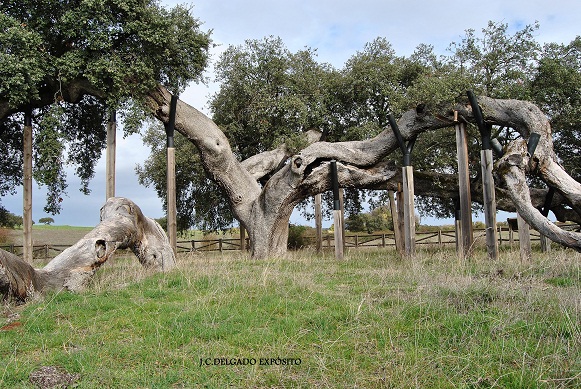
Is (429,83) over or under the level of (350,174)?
over

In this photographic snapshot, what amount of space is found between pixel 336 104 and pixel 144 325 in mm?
15416

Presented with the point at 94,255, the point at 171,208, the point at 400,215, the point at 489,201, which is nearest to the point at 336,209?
the point at 400,215

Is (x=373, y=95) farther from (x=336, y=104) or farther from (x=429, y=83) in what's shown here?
(x=429, y=83)

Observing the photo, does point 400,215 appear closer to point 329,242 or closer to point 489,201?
point 489,201

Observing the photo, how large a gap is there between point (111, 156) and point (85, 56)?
2.95 metres

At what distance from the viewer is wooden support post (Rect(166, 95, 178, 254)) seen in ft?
43.5

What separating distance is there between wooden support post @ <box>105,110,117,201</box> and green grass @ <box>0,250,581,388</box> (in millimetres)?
6338

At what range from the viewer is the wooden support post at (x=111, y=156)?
13.5 metres

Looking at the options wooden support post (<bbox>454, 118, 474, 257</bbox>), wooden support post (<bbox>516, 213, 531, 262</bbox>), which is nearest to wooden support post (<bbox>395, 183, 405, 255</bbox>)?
wooden support post (<bbox>454, 118, 474, 257</bbox>)

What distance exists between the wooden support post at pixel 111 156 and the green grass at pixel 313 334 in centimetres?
634

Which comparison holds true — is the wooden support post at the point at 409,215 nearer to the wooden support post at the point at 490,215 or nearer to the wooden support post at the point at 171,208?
the wooden support post at the point at 490,215

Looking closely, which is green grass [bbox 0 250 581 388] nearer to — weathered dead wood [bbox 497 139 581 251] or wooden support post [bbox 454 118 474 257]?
weathered dead wood [bbox 497 139 581 251]

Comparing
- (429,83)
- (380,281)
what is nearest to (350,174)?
(429,83)

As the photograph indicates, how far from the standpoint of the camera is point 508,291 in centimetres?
623
